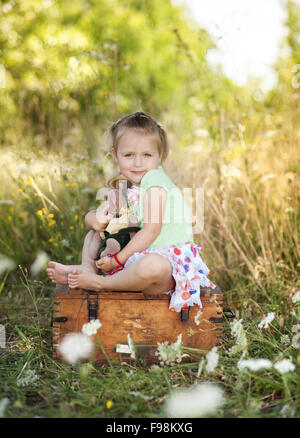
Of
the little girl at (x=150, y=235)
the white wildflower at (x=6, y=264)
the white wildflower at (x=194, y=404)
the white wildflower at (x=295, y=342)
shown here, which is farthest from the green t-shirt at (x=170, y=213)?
the white wildflower at (x=6, y=264)

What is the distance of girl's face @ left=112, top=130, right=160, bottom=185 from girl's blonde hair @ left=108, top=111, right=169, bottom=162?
24 mm

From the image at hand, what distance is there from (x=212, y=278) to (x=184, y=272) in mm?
902

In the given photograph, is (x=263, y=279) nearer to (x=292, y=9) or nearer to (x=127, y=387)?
(x=127, y=387)

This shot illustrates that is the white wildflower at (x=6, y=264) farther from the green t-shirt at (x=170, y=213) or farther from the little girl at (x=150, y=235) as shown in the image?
the green t-shirt at (x=170, y=213)

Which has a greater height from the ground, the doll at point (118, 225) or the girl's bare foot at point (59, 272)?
the doll at point (118, 225)

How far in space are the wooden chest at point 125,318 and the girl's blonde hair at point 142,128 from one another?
0.75m

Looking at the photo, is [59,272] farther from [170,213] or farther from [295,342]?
[295,342]

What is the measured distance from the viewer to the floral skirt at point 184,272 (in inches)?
78.0

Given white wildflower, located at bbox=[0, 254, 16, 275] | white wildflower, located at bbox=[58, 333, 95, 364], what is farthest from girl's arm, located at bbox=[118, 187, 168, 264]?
white wildflower, located at bbox=[0, 254, 16, 275]

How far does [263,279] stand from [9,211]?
1884 millimetres

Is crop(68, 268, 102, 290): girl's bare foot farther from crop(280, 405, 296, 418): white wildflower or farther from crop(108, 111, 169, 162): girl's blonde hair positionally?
crop(280, 405, 296, 418): white wildflower

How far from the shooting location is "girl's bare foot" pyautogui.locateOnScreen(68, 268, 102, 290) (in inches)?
77.4
